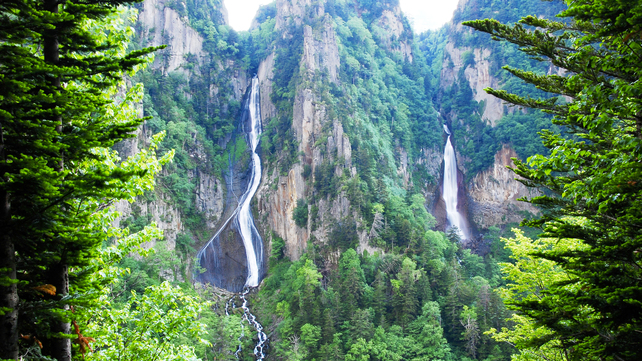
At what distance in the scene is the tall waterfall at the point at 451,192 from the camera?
149 feet

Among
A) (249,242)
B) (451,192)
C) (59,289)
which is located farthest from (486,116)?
(59,289)

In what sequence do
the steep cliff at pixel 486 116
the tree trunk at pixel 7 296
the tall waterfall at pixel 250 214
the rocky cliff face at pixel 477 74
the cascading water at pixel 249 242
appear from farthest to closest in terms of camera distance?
the rocky cliff face at pixel 477 74
the steep cliff at pixel 486 116
the tall waterfall at pixel 250 214
the cascading water at pixel 249 242
the tree trunk at pixel 7 296

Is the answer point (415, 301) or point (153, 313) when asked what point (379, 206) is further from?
point (153, 313)

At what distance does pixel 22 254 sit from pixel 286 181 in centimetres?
3583

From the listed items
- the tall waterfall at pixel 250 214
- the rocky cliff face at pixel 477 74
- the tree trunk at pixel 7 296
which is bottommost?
the tree trunk at pixel 7 296

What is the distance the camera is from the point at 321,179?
122ft

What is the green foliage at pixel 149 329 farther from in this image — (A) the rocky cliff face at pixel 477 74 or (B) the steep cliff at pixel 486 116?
(A) the rocky cliff face at pixel 477 74

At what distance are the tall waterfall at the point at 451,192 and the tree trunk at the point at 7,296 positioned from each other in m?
45.1

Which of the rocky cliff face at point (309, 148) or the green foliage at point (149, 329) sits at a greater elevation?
the rocky cliff face at point (309, 148)

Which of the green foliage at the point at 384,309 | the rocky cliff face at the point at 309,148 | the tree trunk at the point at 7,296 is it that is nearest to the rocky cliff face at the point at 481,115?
the green foliage at the point at 384,309

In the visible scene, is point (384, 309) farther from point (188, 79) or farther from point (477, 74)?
point (477, 74)

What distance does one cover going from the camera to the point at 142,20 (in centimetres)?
4497

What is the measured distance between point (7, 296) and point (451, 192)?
49045mm

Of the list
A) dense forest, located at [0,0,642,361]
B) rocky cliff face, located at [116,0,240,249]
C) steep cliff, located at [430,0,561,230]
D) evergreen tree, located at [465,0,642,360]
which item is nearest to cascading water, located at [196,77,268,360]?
dense forest, located at [0,0,642,361]
